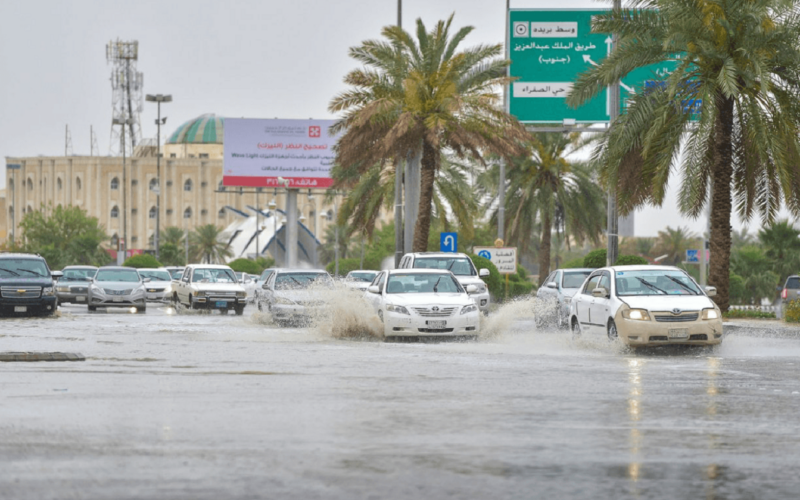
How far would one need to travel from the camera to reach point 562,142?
5553 cm

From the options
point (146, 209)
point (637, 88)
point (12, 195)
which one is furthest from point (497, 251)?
point (12, 195)

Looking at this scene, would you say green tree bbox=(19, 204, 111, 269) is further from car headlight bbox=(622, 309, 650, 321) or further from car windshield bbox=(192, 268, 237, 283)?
car headlight bbox=(622, 309, 650, 321)

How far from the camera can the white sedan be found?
2372cm

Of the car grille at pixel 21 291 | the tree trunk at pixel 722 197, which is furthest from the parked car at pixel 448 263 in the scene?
the car grille at pixel 21 291

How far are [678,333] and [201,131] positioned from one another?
163 meters

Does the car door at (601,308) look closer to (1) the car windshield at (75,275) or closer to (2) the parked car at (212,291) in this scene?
(2) the parked car at (212,291)

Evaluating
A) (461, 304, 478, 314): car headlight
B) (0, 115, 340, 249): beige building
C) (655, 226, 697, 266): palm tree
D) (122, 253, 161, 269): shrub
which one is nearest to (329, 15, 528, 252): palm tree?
(461, 304, 478, 314): car headlight

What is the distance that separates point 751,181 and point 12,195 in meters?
154

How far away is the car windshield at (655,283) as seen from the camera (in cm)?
2122

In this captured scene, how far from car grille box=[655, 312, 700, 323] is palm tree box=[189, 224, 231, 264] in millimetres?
122116

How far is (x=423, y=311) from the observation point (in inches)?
936

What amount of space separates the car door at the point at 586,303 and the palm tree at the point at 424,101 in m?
16.8

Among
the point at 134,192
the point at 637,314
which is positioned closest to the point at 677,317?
the point at 637,314

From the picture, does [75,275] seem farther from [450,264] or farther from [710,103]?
[710,103]
